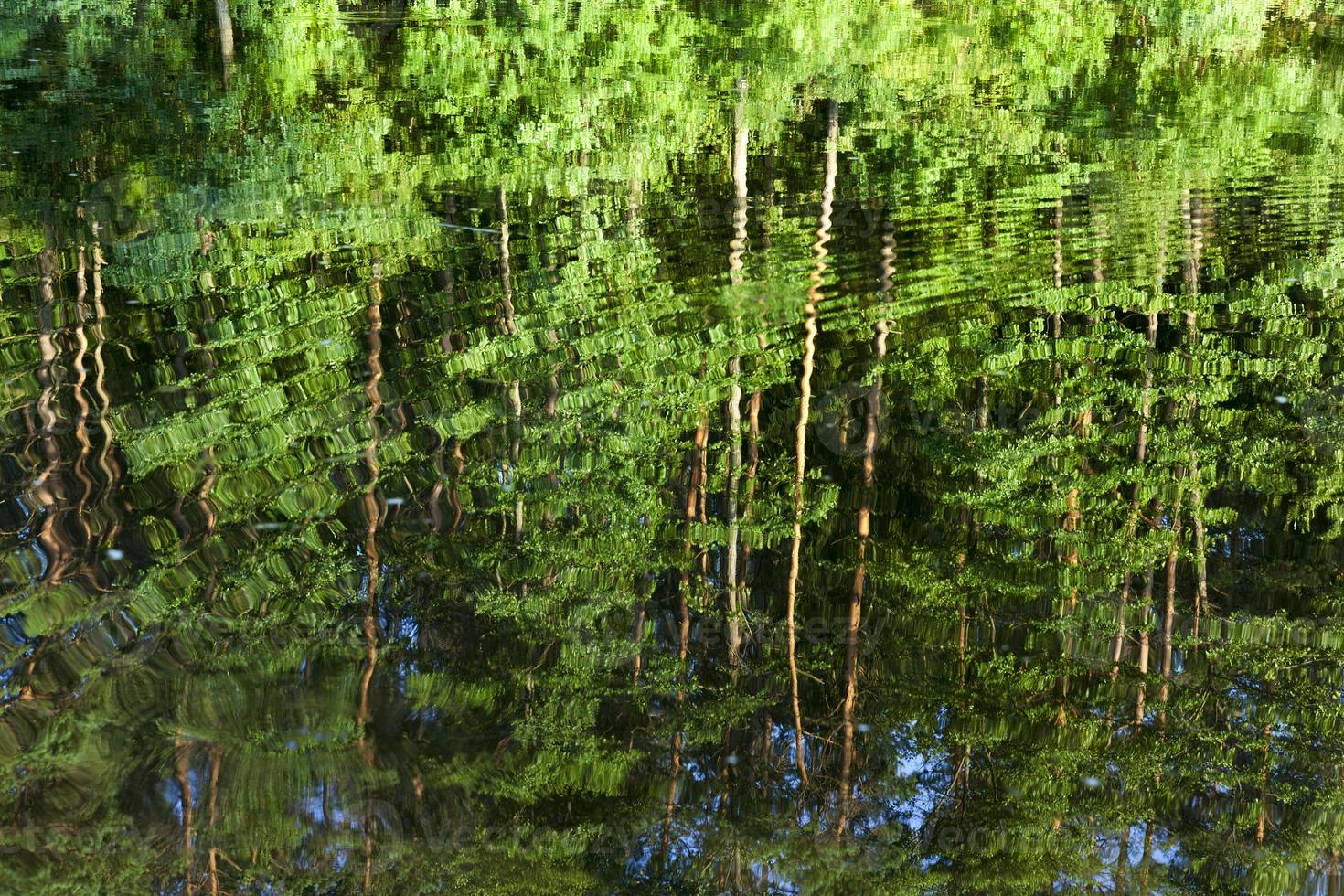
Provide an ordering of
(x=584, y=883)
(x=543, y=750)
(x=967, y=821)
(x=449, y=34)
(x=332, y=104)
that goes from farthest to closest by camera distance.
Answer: (x=449, y=34) → (x=332, y=104) → (x=543, y=750) → (x=967, y=821) → (x=584, y=883)

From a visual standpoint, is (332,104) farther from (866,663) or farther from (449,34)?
(866,663)

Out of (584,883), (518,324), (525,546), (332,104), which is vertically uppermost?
(332,104)

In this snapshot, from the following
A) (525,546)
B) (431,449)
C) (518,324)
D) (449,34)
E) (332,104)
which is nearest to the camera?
(525,546)

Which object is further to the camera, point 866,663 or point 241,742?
point 866,663

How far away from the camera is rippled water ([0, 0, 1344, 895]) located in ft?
15.2

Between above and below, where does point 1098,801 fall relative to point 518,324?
below

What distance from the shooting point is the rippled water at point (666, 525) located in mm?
4641

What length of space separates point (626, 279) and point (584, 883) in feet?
18.5

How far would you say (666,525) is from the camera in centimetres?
653

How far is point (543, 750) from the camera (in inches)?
197

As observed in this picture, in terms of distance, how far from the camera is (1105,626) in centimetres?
582

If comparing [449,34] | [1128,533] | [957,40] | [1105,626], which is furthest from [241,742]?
[957,40]

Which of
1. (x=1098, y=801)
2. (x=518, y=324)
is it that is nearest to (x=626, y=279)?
(x=518, y=324)

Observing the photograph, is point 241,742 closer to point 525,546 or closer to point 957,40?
point 525,546
